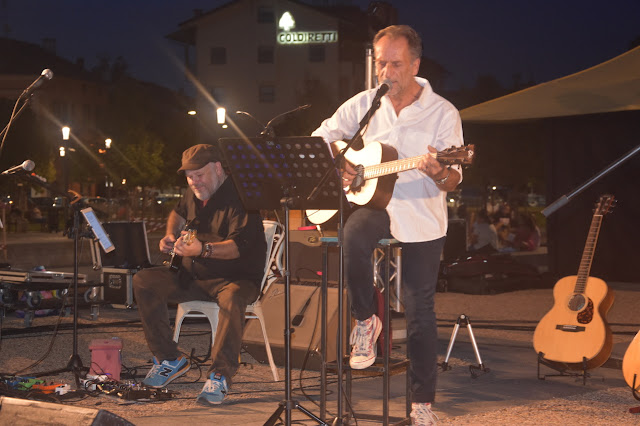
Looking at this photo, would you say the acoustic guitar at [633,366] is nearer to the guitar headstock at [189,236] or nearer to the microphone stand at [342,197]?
the microphone stand at [342,197]

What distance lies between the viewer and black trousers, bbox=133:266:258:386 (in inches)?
239

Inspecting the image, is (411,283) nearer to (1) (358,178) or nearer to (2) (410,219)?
(2) (410,219)

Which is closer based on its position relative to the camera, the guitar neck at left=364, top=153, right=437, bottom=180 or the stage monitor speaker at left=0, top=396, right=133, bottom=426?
the stage monitor speaker at left=0, top=396, right=133, bottom=426

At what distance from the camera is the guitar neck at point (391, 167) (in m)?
4.53

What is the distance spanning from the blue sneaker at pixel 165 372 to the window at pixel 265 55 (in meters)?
54.1

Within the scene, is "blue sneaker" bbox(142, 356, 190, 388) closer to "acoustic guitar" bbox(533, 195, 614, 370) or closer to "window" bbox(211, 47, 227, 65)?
"acoustic guitar" bbox(533, 195, 614, 370)

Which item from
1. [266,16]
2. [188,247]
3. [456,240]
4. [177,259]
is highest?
[266,16]

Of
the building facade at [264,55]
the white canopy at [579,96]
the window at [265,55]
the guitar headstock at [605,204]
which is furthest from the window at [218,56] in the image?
the guitar headstock at [605,204]

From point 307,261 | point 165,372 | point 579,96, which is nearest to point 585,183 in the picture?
point 307,261

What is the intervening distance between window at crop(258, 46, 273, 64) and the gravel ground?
47985 millimetres

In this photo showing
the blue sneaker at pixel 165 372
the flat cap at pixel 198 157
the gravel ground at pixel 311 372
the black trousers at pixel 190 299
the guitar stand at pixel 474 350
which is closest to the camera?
the gravel ground at pixel 311 372

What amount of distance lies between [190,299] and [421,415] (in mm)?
2475

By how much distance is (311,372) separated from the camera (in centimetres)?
708

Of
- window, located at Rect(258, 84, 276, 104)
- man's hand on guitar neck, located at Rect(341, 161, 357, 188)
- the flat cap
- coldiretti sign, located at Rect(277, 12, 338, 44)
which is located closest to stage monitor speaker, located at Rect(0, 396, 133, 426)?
man's hand on guitar neck, located at Rect(341, 161, 357, 188)
